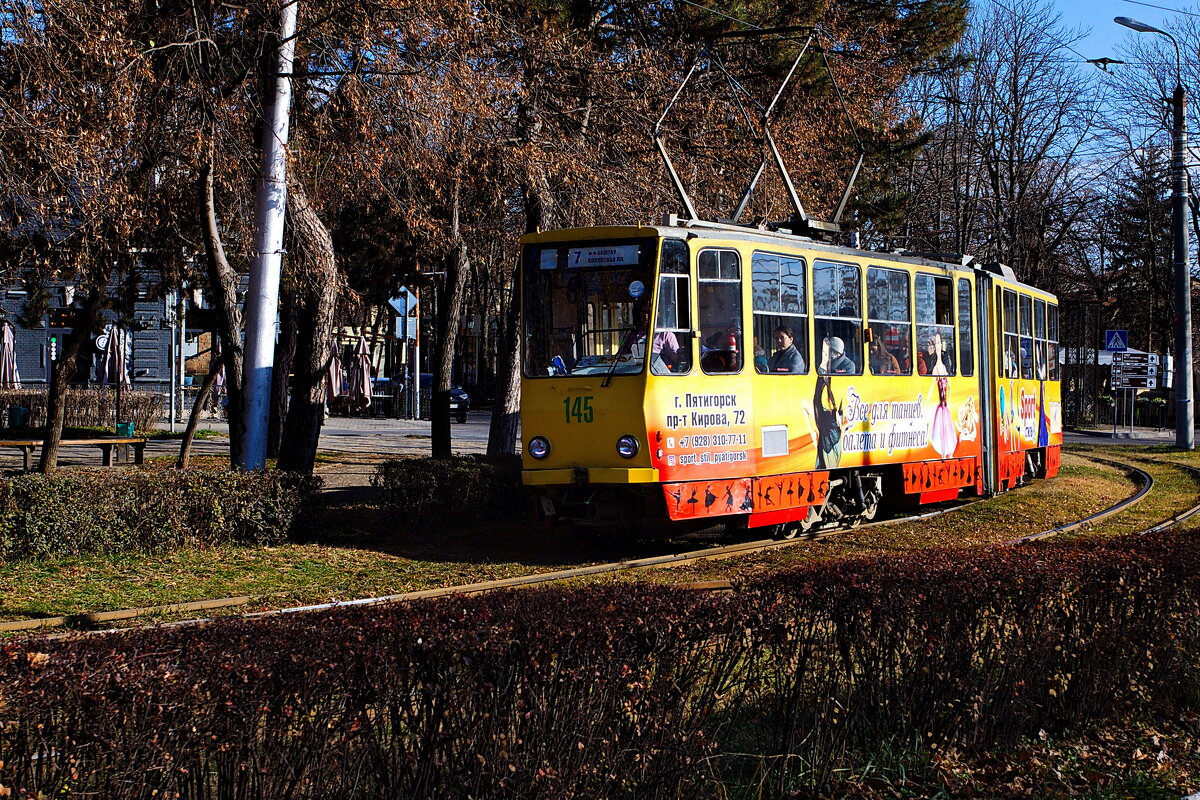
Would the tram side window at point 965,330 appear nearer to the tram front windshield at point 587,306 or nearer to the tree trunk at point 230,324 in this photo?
the tram front windshield at point 587,306

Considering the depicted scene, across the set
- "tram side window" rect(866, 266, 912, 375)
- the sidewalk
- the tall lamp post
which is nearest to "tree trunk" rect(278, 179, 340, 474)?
"tram side window" rect(866, 266, 912, 375)

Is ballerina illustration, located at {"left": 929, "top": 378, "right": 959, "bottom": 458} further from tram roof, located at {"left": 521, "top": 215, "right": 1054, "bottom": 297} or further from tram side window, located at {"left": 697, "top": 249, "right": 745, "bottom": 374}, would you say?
tram side window, located at {"left": 697, "top": 249, "right": 745, "bottom": 374}

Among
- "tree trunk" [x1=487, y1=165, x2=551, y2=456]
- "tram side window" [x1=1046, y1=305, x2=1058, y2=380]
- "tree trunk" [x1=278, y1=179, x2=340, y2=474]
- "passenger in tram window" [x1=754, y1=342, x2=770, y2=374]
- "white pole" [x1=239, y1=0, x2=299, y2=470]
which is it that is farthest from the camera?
"tram side window" [x1=1046, y1=305, x2=1058, y2=380]

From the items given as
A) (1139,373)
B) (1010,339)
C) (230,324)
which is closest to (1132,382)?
(1139,373)

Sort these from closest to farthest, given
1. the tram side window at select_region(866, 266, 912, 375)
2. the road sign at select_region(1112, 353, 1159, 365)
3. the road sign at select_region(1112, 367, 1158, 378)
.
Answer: the tram side window at select_region(866, 266, 912, 375) < the road sign at select_region(1112, 367, 1158, 378) < the road sign at select_region(1112, 353, 1159, 365)

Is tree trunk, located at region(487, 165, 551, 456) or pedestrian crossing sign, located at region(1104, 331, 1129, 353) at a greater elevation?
pedestrian crossing sign, located at region(1104, 331, 1129, 353)

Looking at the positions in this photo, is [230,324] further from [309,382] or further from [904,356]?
[904,356]

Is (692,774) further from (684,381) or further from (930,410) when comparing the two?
(930,410)

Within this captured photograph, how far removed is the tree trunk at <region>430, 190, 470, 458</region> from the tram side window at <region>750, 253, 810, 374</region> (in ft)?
21.5

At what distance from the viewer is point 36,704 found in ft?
12.3

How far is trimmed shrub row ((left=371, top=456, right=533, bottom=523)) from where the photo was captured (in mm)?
13914

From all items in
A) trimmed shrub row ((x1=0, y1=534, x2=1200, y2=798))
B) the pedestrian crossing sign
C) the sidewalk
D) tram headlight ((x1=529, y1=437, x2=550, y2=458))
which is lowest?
trimmed shrub row ((x1=0, y1=534, x2=1200, y2=798))

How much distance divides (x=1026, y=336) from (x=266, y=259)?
11208 mm

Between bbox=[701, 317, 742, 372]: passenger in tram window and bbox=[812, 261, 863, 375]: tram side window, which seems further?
bbox=[812, 261, 863, 375]: tram side window
